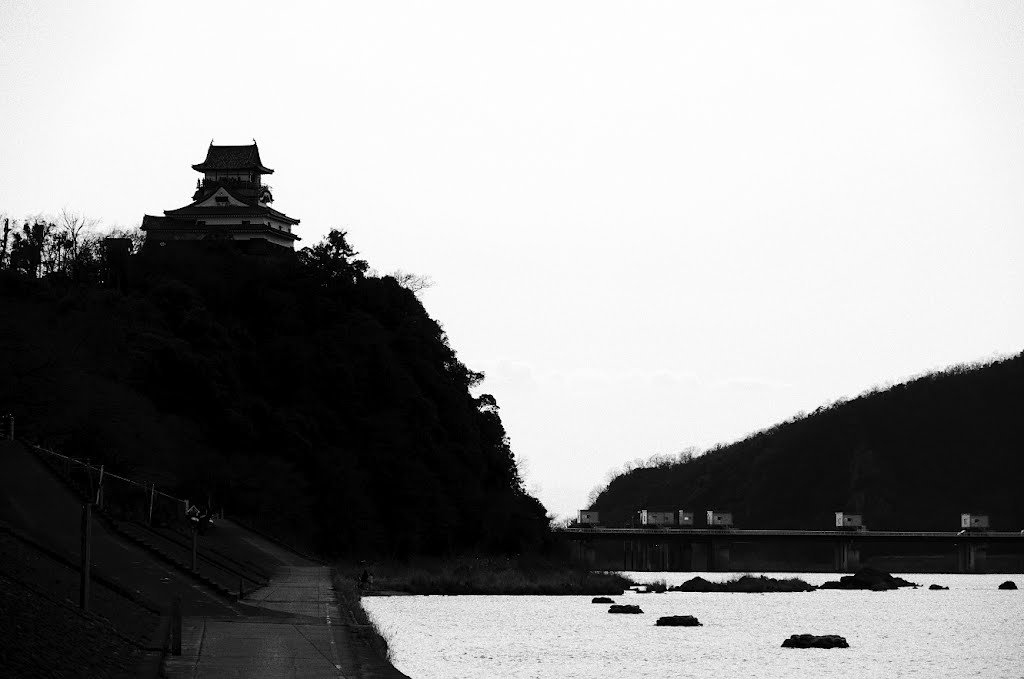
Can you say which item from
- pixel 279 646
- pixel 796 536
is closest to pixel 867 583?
pixel 796 536

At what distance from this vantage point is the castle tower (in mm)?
140250

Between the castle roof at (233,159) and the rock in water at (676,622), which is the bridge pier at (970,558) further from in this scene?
the rock in water at (676,622)

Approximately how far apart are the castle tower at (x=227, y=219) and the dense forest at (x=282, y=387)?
485cm

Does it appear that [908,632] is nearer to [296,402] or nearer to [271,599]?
[271,599]

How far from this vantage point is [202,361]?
338ft

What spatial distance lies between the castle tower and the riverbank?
4857cm

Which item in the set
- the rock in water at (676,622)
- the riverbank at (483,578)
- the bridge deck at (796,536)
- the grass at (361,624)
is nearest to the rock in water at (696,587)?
the riverbank at (483,578)

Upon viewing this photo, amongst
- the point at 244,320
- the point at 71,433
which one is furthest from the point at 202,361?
the point at 71,433

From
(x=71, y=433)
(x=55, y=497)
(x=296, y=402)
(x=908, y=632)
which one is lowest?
(x=908, y=632)

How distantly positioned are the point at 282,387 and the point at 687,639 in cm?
6257

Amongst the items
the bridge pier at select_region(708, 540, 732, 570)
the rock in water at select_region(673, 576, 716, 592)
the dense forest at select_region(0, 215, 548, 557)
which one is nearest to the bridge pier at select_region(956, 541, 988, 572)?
the bridge pier at select_region(708, 540, 732, 570)

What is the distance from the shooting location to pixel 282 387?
11500cm

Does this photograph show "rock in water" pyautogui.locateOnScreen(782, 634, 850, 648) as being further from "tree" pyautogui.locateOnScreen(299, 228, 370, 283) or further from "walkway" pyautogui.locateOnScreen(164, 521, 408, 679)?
"tree" pyautogui.locateOnScreen(299, 228, 370, 283)

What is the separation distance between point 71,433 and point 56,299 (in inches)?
1748
